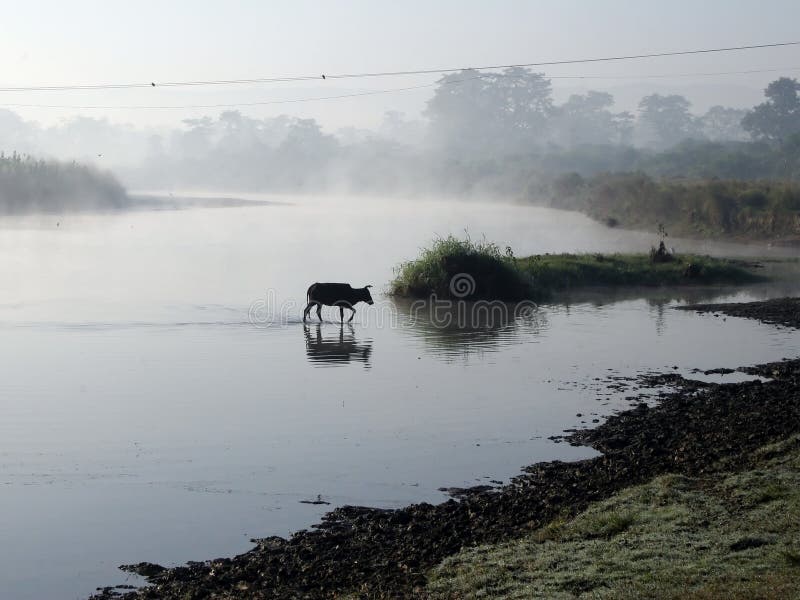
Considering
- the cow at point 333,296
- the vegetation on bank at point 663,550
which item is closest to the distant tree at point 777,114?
the cow at point 333,296

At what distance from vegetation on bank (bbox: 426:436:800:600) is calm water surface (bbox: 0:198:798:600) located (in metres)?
2.62

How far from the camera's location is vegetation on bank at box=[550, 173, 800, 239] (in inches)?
2224

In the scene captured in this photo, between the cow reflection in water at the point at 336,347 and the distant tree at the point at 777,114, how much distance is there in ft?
489

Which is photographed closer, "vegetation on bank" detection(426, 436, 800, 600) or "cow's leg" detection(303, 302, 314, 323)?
"vegetation on bank" detection(426, 436, 800, 600)

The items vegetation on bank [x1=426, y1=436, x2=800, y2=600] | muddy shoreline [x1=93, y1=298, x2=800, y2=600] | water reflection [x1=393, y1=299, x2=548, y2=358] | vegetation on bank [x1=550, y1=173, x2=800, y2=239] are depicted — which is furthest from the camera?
vegetation on bank [x1=550, y1=173, x2=800, y2=239]

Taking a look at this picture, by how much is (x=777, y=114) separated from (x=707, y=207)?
11484cm

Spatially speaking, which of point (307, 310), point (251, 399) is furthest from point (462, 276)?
point (251, 399)

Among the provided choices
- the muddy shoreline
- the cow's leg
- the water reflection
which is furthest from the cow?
the muddy shoreline

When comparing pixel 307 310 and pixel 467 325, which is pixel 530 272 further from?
pixel 307 310

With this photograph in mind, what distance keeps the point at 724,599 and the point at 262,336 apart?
61.1ft

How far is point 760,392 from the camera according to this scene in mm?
17453

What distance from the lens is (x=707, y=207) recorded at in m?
60.3

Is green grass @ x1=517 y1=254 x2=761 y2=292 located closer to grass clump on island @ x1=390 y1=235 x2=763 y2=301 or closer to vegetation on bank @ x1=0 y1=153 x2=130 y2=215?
grass clump on island @ x1=390 y1=235 x2=763 y2=301

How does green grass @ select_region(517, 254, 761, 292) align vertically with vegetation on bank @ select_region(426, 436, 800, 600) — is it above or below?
above
